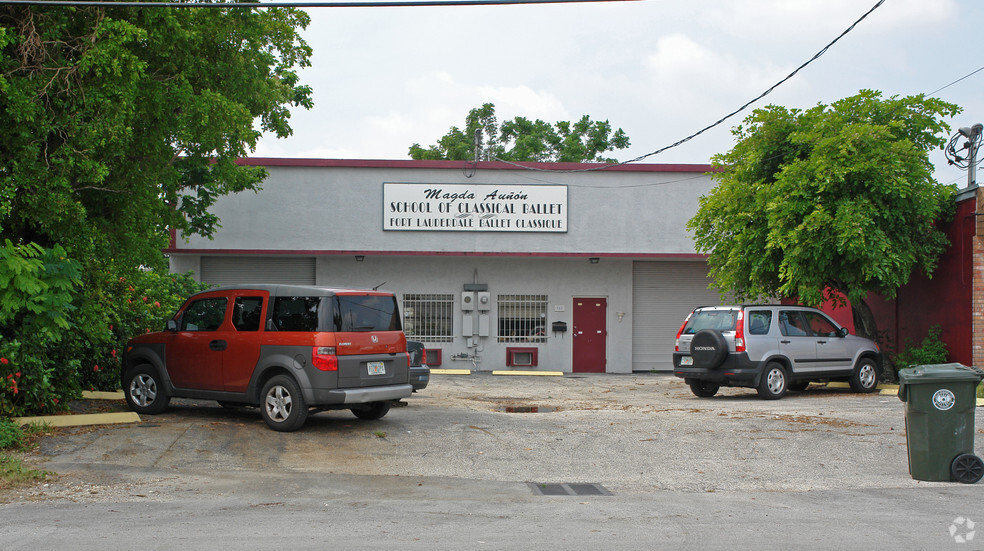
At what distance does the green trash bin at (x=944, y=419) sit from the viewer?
8.48 metres

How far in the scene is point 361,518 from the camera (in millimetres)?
6883

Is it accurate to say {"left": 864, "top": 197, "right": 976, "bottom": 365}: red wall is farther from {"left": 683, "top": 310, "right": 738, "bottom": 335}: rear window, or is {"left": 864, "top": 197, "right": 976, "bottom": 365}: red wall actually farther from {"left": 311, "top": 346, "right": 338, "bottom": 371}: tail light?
{"left": 311, "top": 346, "right": 338, "bottom": 371}: tail light

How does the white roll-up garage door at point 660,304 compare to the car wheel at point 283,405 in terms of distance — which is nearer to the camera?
the car wheel at point 283,405

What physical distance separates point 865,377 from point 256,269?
15709 millimetres

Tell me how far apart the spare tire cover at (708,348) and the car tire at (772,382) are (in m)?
0.89

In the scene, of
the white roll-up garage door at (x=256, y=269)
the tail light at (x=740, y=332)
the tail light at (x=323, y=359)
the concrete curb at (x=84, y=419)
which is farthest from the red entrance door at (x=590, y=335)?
the concrete curb at (x=84, y=419)

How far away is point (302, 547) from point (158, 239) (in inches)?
295

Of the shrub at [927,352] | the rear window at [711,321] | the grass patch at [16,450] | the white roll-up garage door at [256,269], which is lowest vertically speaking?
the grass patch at [16,450]

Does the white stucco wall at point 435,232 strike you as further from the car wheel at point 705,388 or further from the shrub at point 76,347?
the shrub at point 76,347

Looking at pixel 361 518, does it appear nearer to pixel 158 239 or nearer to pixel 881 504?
pixel 881 504

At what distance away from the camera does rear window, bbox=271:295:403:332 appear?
10.7m

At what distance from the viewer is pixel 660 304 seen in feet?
80.8

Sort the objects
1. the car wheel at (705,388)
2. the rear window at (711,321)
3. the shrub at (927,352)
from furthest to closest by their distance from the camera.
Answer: the shrub at (927,352)
the car wheel at (705,388)
the rear window at (711,321)

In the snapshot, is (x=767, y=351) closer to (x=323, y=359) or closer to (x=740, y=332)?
(x=740, y=332)
